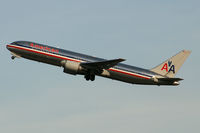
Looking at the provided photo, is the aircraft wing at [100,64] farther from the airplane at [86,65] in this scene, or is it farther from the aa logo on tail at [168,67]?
the aa logo on tail at [168,67]

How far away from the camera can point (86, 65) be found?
165 ft

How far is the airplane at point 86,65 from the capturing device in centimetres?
5012

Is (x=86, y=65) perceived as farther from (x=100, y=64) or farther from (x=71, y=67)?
(x=71, y=67)

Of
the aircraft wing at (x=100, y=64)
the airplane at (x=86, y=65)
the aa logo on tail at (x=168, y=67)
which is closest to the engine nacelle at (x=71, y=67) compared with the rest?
the airplane at (x=86, y=65)

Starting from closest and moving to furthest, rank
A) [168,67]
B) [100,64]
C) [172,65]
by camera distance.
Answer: [100,64]
[168,67]
[172,65]

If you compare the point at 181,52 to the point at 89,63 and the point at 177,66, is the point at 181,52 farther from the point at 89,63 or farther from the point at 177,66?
the point at 89,63

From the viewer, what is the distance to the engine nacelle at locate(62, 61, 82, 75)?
49.6m

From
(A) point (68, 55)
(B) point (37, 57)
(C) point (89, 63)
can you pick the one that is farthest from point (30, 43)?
(C) point (89, 63)

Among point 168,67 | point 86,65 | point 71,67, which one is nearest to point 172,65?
point 168,67

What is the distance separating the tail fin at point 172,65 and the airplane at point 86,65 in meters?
1.24

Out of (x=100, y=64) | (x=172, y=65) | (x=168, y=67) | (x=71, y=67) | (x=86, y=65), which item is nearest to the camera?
(x=71, y=67)

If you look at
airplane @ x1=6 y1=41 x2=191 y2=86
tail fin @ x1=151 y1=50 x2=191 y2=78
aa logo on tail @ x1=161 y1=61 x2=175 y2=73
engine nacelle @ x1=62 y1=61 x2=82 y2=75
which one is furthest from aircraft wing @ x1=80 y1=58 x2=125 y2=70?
aa logo on tail @ x1=161 y1=61 x2=175 y2=73

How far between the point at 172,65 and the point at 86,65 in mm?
14628

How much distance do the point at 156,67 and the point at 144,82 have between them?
395 centimetres
